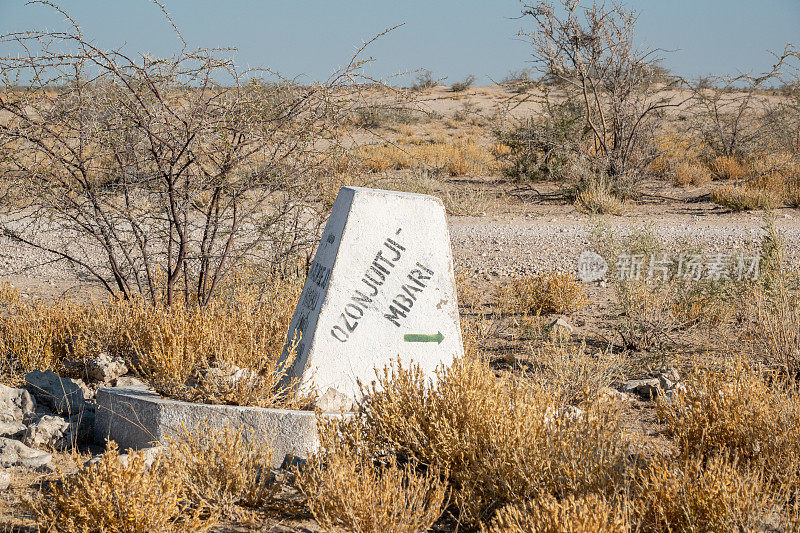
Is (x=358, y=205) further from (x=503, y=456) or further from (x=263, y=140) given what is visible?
(x=263, y=140)

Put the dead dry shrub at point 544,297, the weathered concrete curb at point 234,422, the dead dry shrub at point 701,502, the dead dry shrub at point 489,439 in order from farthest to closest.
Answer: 1. the dead dry shrub at point 544,297
2. the weathered concrete curb at point 234,422
3. the dead dry shrub at point 489,439
4. the dead dry shrub at point 701,502

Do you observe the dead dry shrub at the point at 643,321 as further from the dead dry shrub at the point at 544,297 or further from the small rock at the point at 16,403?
the small rock at the point at 16,403

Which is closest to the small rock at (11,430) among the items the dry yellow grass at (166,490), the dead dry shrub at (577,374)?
the dry yellow grass at (166,490)

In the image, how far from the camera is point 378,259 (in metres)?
4.35

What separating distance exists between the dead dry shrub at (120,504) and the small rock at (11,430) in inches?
55.6

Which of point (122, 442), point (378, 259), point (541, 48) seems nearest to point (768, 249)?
point (378, 259)

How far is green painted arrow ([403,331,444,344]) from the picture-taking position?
4.39 m

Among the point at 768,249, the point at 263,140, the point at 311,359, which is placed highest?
the point at 263,140

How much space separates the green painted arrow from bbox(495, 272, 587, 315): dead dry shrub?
2.91 metres

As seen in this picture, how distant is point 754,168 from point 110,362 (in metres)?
14.3

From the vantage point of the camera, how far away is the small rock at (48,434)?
4254mm

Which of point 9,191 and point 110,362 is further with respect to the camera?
point 9,191

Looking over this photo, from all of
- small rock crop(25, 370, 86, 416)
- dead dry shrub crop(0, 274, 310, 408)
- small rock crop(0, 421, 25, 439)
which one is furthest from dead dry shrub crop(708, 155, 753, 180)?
small rock crop(0, 421, 25, 439)

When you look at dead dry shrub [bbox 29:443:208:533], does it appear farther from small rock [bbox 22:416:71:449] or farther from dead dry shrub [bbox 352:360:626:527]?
small rock [bbox 22:416:71:449]
